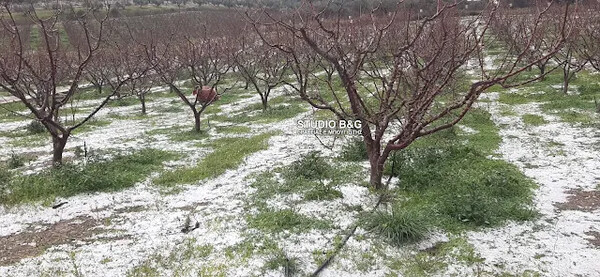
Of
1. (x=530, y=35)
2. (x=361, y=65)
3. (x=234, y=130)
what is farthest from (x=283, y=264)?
(x=530, y=35)

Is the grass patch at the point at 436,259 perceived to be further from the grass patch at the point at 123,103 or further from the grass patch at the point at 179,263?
the grass patch at the point at 123,103

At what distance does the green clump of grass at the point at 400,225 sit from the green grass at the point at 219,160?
3994 millimetres

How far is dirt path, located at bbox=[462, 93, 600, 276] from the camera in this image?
16.4 ft

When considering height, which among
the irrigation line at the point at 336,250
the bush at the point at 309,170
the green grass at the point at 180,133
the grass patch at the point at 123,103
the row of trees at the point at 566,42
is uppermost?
the row of trees at the point at 566,42

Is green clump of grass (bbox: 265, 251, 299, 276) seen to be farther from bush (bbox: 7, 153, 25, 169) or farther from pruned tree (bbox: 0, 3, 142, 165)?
bush (bbox: 7, 153, 25, 169)

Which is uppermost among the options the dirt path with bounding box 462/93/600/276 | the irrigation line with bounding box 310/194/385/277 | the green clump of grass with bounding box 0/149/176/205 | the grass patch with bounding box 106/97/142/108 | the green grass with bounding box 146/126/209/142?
the grass patch with bounding box 106/97/142/108

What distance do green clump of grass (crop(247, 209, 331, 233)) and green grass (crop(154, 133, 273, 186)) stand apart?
260 cm

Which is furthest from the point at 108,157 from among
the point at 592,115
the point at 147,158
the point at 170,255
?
the point at 592,115

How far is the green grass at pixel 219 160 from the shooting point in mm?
8516

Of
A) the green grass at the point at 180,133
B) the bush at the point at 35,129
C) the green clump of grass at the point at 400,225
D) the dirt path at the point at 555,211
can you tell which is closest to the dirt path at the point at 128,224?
the green clump of grass at the point at 400,225

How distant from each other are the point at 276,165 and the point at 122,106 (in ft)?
44.0

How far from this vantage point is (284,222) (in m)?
6.19

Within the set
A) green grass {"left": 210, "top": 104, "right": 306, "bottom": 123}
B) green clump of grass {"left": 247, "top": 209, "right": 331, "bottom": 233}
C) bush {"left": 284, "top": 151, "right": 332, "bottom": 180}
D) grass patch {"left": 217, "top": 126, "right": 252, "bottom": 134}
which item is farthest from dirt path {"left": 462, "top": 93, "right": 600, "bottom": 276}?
grass patch {"left": 217, "top": 126, "right": 252, "bottom": 134}

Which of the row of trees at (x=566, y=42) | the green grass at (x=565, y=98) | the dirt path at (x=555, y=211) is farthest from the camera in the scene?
the row of trees at (x=566, y=42)
